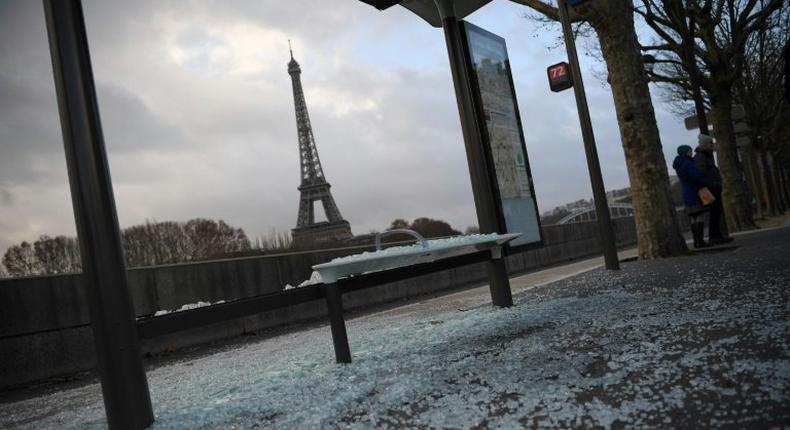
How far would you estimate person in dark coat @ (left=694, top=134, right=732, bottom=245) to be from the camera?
9.86 m

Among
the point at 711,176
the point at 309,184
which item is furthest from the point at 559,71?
the point at 309,184

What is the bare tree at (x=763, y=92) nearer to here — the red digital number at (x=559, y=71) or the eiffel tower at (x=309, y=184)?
the red digital number at (x=559, y=71)

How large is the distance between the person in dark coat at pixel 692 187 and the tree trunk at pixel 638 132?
104cm

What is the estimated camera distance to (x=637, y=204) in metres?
8.98

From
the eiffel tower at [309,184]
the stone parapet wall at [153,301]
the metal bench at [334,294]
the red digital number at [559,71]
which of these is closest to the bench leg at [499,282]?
the metal bench at [334,294]

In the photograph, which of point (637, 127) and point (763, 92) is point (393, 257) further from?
point (763, 92)

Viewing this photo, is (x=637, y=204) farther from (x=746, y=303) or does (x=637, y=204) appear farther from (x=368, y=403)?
(x=368, y=403)

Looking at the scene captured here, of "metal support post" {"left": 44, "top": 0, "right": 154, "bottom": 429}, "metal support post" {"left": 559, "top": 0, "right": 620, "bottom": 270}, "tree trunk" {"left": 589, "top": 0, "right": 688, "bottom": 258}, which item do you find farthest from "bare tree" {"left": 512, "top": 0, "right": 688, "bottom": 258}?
"metal support post" {"left": 44, "top": 0, "right": 154, "bottom": 429}

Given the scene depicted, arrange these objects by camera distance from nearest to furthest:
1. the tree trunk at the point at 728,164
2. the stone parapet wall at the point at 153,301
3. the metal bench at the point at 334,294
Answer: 1. the metal bench at the point at 334,294
2. the stone parapet wall at the point at 153,301
3. the tree trunk at the point at 728,164

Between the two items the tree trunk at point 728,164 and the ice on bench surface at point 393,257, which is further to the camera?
the tree trunk at point 728,164

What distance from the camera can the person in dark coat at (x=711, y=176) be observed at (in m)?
9.86

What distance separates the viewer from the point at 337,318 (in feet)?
11.9

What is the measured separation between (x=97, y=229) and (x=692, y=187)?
9.59 m

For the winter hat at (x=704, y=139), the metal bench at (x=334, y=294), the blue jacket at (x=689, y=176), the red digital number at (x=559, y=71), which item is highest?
the red digital number at (x=559, y=71)
